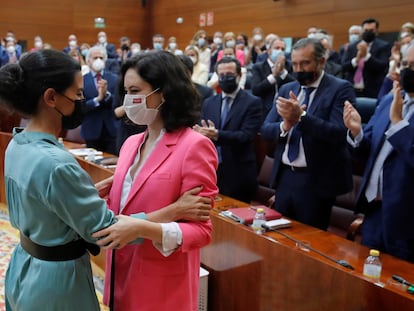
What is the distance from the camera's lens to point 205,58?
720 cm

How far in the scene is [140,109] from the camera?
4.67ft

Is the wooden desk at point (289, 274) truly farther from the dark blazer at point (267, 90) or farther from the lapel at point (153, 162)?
the dark blazer at point (267, 90)

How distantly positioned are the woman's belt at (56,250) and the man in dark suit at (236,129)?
6.06 ft

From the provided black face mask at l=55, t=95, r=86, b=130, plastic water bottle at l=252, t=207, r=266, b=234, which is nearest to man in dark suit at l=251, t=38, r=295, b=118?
plastic water bottle at l=252, t=207, r=266, b=234

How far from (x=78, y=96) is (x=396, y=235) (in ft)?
4.75

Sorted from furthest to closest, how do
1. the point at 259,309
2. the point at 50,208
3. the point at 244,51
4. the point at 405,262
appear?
the point at 244,51
the point at 259,309
the point at 405,262
the point at 50,208

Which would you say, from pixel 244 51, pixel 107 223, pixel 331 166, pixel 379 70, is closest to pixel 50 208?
pixel 107 223

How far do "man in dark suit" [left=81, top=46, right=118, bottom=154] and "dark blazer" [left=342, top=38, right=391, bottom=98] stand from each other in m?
2.87

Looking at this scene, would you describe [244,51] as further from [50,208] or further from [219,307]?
[50,208]

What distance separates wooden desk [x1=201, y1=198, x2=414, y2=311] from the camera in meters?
1.64

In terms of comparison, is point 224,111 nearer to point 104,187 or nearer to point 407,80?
point 407,80

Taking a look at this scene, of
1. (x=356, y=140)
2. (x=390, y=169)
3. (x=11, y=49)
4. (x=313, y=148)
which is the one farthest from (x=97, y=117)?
(x=11, y=49)

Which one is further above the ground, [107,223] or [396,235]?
[107,223]

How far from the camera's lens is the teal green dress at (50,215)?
3.57ft
